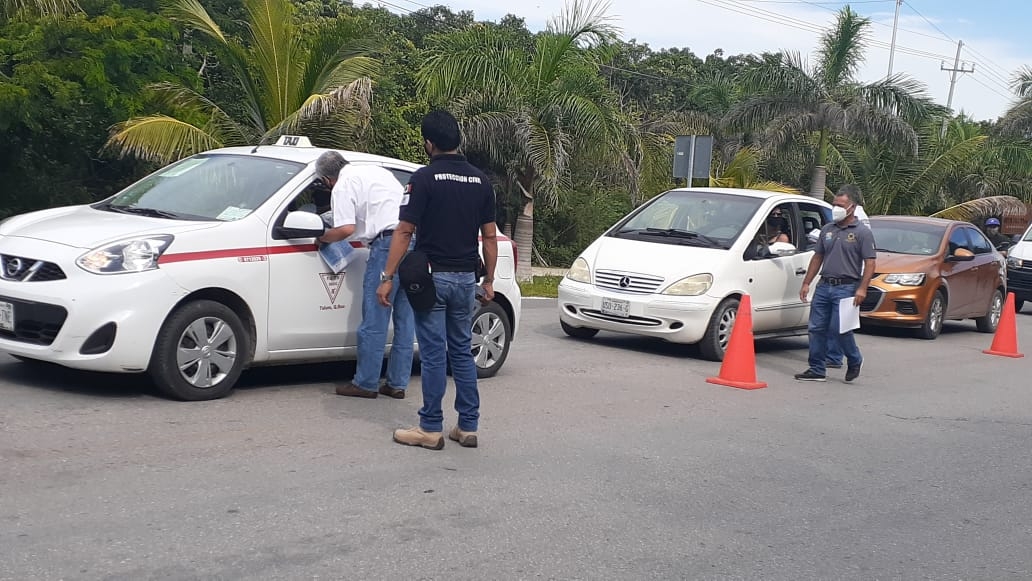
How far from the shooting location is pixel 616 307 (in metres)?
11.3

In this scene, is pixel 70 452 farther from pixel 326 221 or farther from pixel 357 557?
pixel 326 221

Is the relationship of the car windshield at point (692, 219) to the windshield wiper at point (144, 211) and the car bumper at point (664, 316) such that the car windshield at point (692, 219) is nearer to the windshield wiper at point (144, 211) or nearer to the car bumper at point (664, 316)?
the car bumper at point (664, 316)

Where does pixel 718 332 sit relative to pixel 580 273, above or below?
below

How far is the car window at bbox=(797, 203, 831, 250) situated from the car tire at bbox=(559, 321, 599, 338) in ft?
8.51

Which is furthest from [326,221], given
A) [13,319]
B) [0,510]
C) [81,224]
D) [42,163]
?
[42,163]

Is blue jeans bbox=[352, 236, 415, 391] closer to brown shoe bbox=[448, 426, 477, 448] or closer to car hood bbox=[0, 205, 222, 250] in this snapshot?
car hood bbox=[0, 205, 222, 250]

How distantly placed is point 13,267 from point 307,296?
6.07ft

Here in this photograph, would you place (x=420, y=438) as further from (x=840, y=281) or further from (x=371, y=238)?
(x=840, y=281)

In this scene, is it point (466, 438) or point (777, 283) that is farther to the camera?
point (777, 283)

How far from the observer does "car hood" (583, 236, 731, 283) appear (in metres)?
11.3

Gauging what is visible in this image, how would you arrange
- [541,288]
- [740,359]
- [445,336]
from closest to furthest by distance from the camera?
[445,336] < [740,359] < [541,288]

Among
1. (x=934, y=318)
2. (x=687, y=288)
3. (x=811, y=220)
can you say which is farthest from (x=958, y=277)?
(x=687, y=288)

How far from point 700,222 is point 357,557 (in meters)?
8.20

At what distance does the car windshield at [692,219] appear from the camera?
39.1 feet
